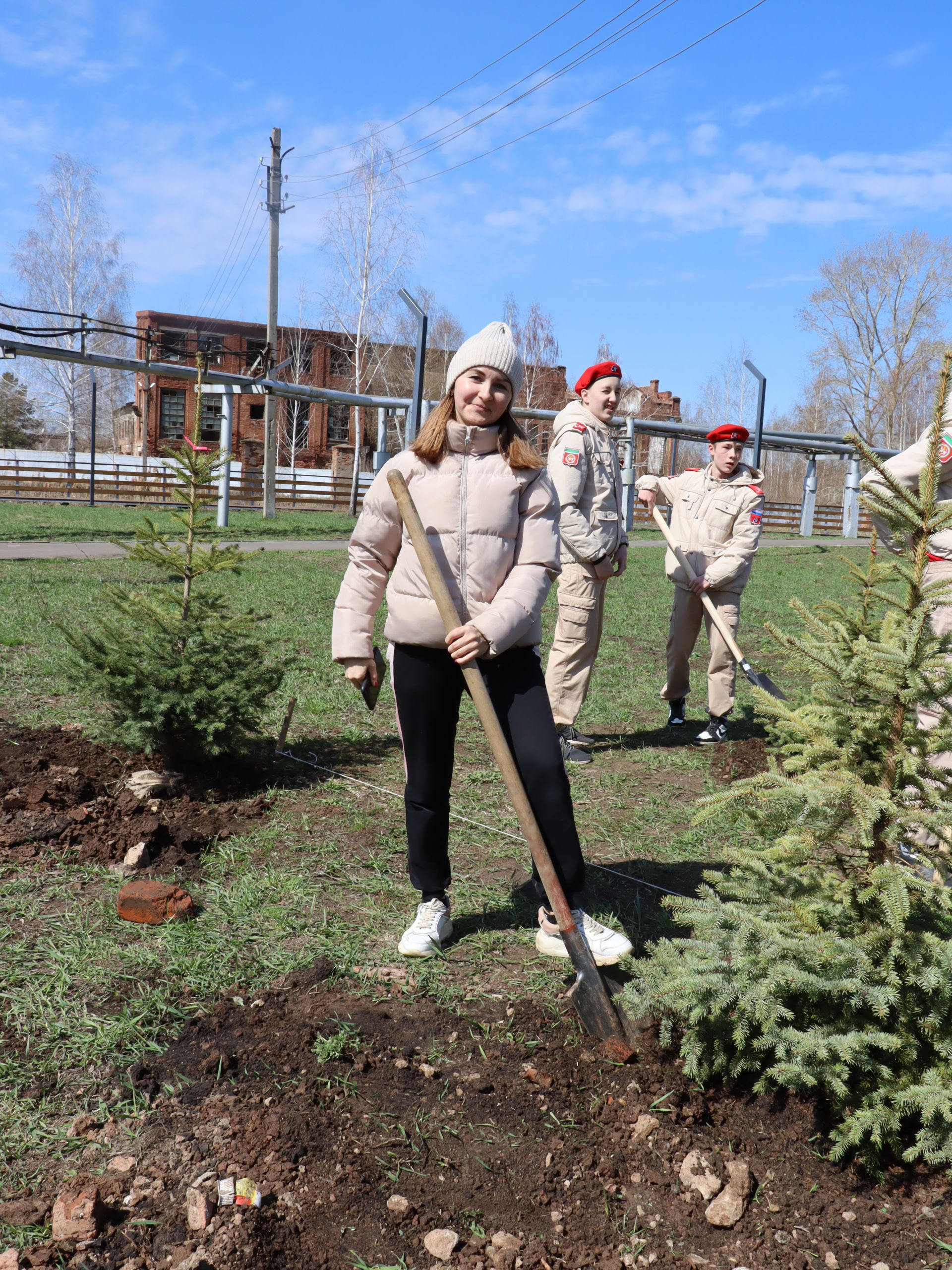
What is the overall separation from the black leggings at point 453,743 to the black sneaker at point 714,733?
3.07 metres

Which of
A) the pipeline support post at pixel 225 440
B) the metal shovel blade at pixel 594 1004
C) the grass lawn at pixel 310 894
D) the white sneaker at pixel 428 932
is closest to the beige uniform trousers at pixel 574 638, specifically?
the grass lawn at pixel 310 894

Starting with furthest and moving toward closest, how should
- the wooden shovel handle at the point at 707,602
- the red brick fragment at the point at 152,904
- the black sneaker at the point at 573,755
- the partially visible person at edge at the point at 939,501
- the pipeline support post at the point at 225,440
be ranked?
the pipeline support post at the point at 225,440
the wooden shovel handle at the point at 707,602
the black sneaker at the point at 573,755
the partially visible person at edge at the point at 939,501
the red brick fragment at the point at 152,904

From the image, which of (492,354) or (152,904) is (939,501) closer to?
(492,354)

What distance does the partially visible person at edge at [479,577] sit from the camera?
282 centimetres

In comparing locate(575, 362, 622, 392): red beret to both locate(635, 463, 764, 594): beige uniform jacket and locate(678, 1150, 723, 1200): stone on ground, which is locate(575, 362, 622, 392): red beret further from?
locate(678, 1150, 723, 1200): stone on ground

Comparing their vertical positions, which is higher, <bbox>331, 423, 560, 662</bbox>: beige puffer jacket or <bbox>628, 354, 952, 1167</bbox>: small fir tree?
<bbox>331, 423, 560, 662</bbox>: beige puffer jacket

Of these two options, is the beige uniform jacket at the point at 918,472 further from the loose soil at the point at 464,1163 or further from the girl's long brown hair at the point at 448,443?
the loose soil at the point at 464,1163

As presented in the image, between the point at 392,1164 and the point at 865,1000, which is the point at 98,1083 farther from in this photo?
the point at 865,1000

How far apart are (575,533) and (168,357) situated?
4260cm

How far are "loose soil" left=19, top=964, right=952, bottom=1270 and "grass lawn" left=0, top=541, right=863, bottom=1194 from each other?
0.21 m

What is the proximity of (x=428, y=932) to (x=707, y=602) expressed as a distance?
3263 millimetres

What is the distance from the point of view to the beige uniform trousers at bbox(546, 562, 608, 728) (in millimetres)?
5242

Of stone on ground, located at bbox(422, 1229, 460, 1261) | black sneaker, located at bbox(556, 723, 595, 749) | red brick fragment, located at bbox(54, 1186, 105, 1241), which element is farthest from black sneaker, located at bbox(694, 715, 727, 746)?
red brick fragment, located at bbox(54, 1186, 105, 1241)

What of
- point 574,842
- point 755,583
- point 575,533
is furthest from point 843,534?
point 574,842
